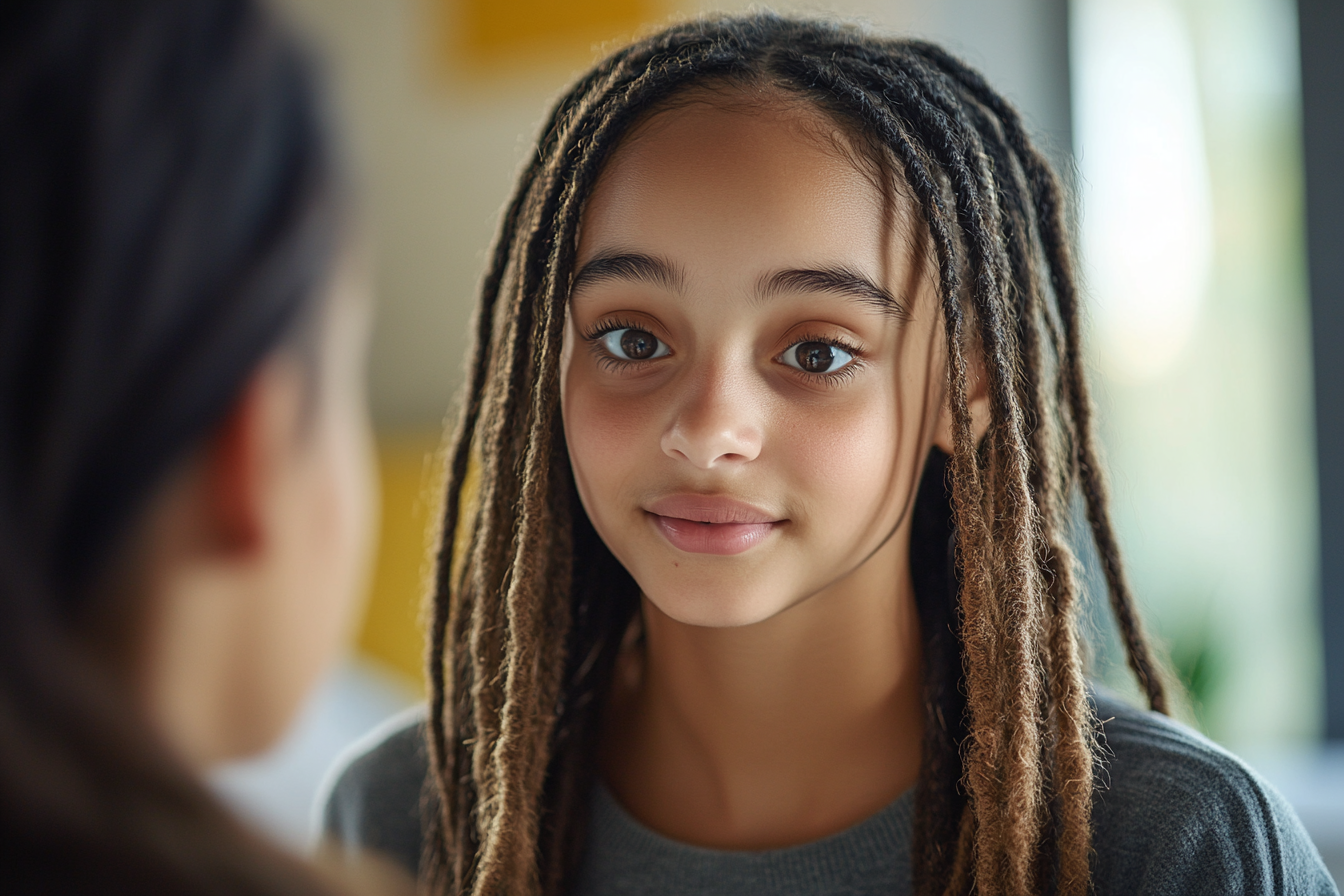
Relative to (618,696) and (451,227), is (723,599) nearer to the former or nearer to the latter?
(618,696)

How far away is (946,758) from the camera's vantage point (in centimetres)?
87

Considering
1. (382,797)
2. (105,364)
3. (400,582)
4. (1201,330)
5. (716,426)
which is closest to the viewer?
(105,364)

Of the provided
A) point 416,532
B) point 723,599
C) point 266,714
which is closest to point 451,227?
point 416,532

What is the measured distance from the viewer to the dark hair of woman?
14.9 inches

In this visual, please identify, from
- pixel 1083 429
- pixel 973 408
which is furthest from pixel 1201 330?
pixel 973 408

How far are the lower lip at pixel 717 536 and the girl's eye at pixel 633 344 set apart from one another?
123mm

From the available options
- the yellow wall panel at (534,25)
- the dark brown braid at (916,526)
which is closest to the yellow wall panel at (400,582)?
the yellow wall panel at (534,25)

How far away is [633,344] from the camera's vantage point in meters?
0.84

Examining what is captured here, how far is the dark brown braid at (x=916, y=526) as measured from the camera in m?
0.83

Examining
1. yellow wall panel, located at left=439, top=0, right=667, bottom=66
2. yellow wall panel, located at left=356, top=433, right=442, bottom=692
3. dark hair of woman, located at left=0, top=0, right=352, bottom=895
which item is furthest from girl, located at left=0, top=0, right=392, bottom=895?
yellow wall panel, located at left=439, top=0, right=667, bottom=66

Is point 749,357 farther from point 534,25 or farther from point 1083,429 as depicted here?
point 534,25

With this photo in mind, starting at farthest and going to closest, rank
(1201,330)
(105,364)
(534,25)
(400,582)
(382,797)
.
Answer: (534,25)
(400,582)
(1201,330)
(382,797)
(105,364)

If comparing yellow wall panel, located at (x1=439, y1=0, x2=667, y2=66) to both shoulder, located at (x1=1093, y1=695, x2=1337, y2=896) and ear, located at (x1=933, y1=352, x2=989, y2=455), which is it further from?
shoulder, located at (x1=1093, y1=695, x2=1337, y2=896)

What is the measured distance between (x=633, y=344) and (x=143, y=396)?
0.47 meters
